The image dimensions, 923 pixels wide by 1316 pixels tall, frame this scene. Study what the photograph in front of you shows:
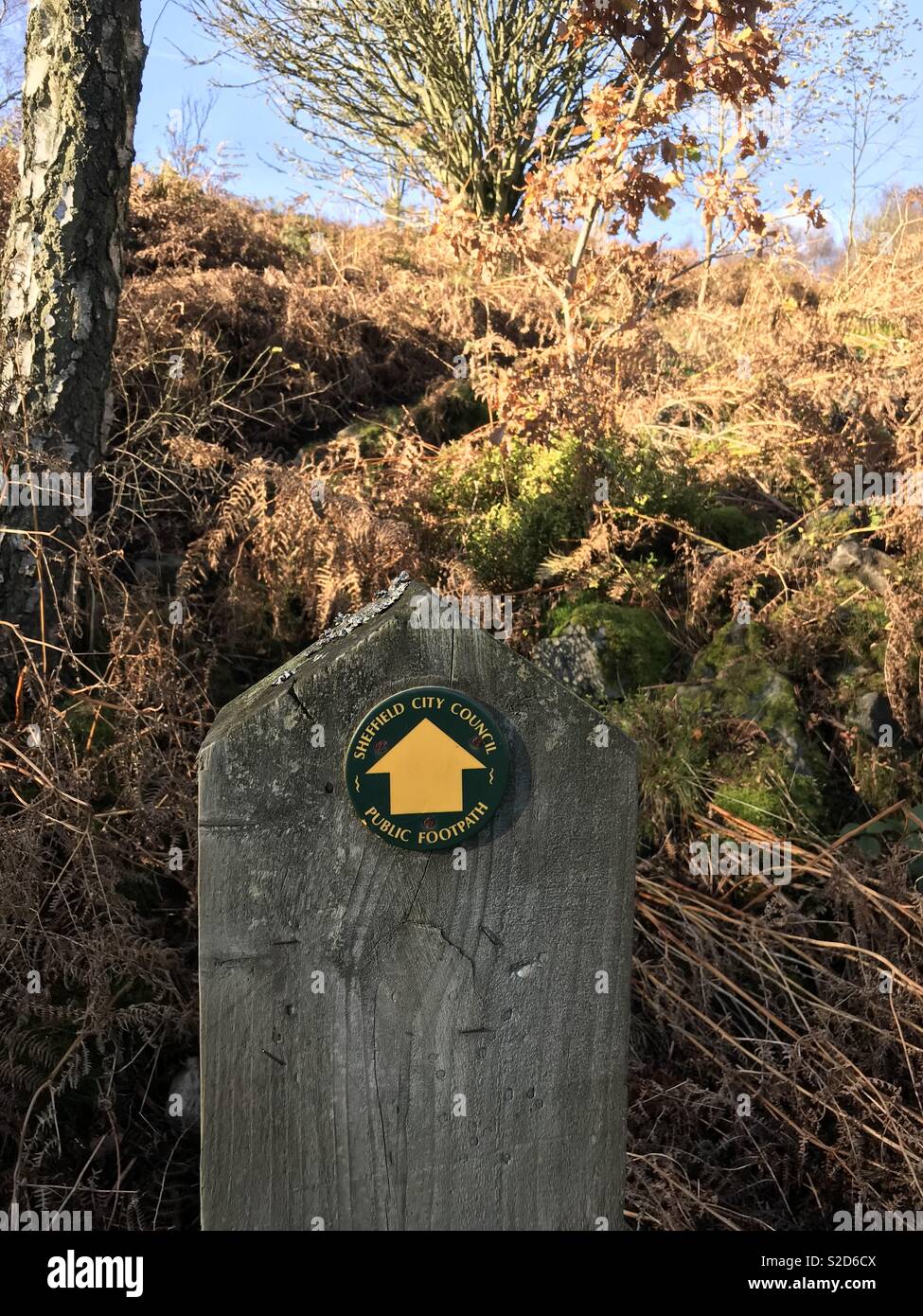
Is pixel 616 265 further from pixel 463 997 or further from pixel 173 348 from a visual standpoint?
pixel 463 997

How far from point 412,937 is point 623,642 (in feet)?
9.44

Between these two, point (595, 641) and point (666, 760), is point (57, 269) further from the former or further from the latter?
point (666, 760)

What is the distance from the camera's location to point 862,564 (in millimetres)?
4520

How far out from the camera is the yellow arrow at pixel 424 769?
1513 millimetres

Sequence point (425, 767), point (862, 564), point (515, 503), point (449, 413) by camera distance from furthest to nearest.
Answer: point (449, 413), point (515, 503), point (862, 564), point (425, 767)

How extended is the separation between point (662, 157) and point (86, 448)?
281 cm

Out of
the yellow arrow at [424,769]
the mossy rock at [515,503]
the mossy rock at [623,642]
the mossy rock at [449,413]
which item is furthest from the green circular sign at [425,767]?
the mossy rock at [449,413]

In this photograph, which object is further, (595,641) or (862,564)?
(862,564)

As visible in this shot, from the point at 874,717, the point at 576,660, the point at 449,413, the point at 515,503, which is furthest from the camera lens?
the point at 449,413

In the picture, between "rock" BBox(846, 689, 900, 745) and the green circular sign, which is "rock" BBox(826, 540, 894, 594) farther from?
the green circular sign

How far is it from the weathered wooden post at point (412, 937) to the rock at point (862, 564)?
10.7 feet

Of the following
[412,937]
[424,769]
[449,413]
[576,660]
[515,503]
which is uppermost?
[449,413]

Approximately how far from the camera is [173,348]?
516cm

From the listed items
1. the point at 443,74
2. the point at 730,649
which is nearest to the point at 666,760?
the point at 730,649
